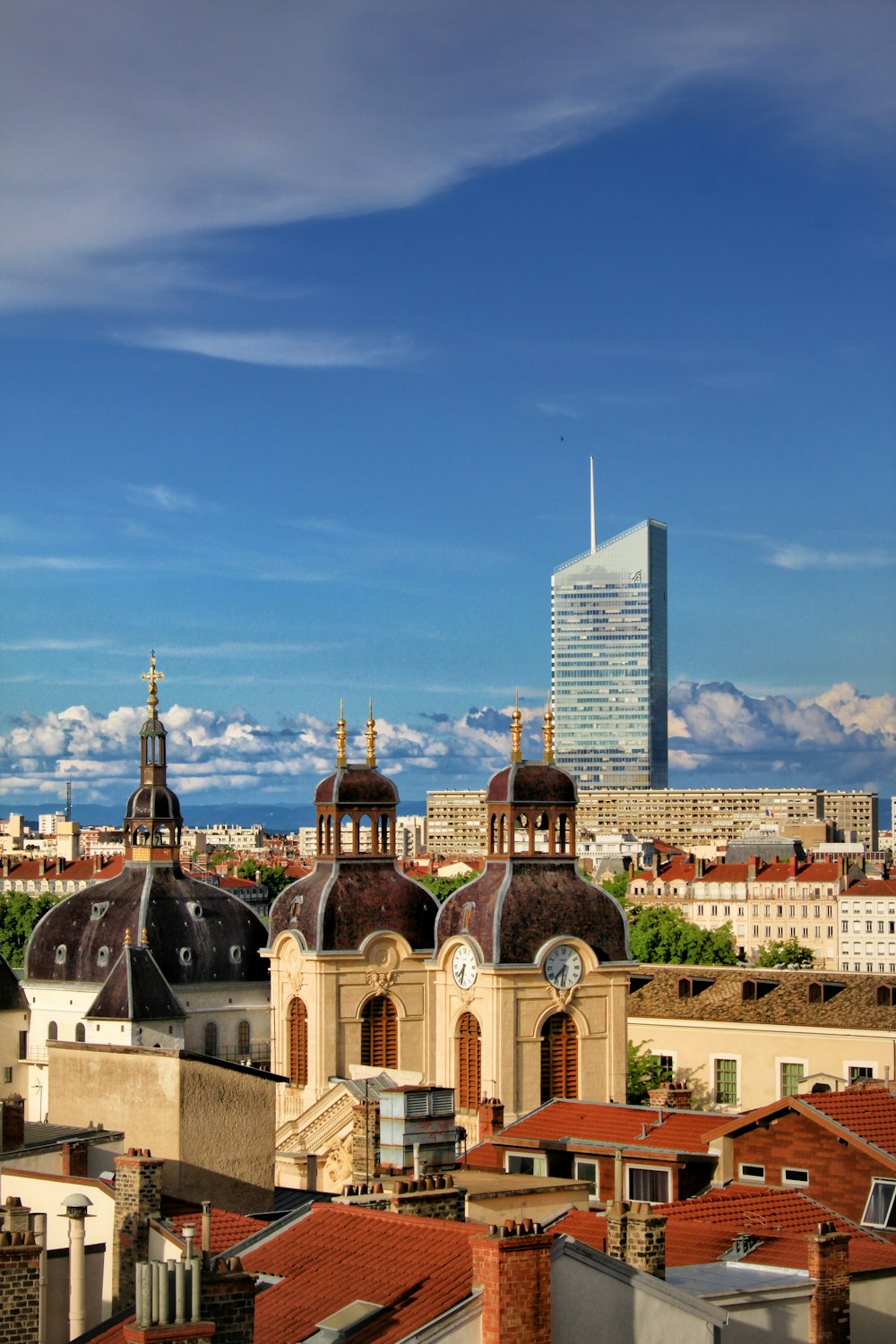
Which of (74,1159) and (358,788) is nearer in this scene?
(74,1159)

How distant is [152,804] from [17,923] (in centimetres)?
5697

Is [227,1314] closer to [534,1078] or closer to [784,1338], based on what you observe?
[784,1338]

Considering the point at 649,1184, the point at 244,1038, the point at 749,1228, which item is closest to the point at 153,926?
the point at 244,1038

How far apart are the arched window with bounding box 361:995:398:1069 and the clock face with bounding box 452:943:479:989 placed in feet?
14.3

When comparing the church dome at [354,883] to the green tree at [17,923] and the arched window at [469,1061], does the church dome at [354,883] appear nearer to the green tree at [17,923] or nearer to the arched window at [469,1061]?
the arched window at [469,1061]

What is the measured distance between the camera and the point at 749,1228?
37.0m

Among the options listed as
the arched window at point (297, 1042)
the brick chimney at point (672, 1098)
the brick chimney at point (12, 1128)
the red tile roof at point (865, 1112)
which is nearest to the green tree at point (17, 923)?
the arched window at point (297, 1042)

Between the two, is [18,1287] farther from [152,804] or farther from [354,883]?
[152,804]

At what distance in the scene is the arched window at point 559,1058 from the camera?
235ft

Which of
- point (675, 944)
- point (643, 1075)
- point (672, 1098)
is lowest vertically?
point (643, 1075)

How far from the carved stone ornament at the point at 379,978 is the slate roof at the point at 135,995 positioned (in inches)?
330

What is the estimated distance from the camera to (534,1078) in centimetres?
7106

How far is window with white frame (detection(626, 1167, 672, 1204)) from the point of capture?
161 feet

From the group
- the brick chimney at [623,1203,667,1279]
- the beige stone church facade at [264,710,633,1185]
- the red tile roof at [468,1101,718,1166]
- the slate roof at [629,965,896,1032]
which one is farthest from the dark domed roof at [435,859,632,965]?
the brick chimney at [623,1203,667,1279]
